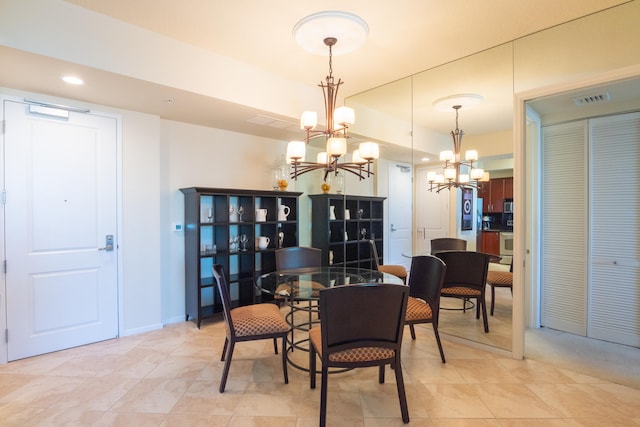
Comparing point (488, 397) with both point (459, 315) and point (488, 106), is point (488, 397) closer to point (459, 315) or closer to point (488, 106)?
point (459, 315)

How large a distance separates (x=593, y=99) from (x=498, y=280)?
6.21 feet

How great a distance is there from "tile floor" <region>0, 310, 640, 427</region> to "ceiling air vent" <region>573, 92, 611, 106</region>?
241cm

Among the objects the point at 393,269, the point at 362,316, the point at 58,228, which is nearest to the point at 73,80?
the point at 58,228

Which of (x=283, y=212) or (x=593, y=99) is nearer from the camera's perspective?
(x=593, y=99)

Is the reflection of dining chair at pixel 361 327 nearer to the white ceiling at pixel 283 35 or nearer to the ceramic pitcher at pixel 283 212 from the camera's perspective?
the white ceiling at pixel 283 35

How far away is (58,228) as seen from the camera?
9.84ft

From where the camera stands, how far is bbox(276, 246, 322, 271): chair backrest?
3.46m

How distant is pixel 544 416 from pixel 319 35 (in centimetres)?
309

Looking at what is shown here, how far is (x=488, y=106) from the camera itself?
3.17 m

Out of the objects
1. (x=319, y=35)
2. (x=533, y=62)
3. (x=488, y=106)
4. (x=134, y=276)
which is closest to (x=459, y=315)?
(x=488, y=106)

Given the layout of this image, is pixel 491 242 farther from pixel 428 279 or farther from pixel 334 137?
pixel 334 137

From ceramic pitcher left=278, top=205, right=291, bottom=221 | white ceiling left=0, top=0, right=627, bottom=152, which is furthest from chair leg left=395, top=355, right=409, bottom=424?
ceramic pitcher left=278, top=205, right=291, bottom=221

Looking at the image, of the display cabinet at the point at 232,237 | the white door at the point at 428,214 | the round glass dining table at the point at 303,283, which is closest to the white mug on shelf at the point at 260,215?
the display cabinet at the point at 232,237

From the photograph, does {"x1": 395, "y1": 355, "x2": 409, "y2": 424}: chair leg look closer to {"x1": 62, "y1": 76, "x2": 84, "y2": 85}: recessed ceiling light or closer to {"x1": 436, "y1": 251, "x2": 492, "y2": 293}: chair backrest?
{"x1": 436, "y1": 251, "x2": 492, "y2": 293}: chair backrest
